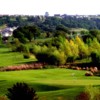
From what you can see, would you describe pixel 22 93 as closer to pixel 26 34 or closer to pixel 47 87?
pixel 47 87

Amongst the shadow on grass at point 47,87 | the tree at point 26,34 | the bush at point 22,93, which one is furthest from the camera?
the tree at point 26,34

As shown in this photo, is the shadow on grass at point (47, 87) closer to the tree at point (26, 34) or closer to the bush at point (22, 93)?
the bush at point (22, 93)

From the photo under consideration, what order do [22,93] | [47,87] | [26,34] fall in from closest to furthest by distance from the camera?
[22,93], [47,87], [26,34]

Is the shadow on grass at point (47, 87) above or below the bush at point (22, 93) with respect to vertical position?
below

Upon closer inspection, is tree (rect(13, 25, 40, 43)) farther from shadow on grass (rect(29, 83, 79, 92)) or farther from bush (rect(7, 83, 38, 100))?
bush (rect(7, 83, 38, 100))

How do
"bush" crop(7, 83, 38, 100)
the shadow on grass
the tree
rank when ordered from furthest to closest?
1. the tree
2. the shadow on grass
3. "bush" crop(7, 83, 38, 100)

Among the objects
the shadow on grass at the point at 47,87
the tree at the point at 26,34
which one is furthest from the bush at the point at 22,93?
the tree at the point at 26,34

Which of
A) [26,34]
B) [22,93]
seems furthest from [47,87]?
[26,34]

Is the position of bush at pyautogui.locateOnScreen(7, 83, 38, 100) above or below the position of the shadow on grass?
above

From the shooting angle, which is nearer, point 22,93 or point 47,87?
point 22,93

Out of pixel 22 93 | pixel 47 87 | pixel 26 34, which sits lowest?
pixel 47 87

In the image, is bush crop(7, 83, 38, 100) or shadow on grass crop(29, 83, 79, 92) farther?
shadow on grass crop(29, 83, 79, 92)

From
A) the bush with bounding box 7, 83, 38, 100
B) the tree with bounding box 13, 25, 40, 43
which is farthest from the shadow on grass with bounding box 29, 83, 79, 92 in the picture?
the tree with bounding box 13, 25, 40, 43

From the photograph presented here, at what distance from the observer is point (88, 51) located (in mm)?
74125
